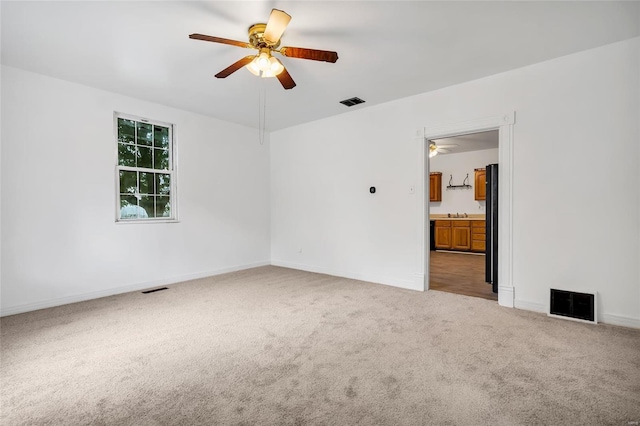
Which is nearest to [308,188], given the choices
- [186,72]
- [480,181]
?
[186,72]

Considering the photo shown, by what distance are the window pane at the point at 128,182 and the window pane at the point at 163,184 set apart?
32cm

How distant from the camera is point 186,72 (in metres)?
3.55

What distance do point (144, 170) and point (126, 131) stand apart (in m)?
0.58

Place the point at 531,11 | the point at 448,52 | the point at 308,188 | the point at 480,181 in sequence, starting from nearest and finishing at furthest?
the point at 531,11 < the point at 448,52 < the point at 308,188 < the point at 480,181

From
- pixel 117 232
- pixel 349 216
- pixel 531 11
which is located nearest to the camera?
pixel 531 11

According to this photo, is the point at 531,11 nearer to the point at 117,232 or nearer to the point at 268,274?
the point at 268,274

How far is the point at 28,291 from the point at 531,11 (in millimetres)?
5675

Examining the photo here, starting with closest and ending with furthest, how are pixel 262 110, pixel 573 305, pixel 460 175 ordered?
pixel 573 305
pixel 262 110
pixel 460 175

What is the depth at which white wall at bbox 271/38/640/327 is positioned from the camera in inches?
116

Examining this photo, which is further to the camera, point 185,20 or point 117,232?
point 117,232

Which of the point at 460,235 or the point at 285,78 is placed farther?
the point at 460,235

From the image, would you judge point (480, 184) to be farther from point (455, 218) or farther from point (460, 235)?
point (460, 235)

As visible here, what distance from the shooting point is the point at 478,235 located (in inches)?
304

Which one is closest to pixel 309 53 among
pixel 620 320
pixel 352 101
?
pixel 352 101
